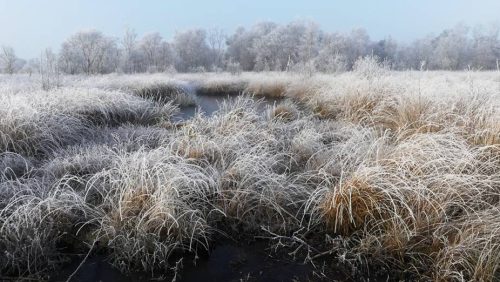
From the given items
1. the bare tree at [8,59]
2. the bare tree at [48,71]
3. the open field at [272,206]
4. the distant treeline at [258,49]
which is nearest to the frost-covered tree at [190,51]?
the distant treeline at [258,49]

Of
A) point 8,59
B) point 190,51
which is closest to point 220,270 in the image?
point 8,59

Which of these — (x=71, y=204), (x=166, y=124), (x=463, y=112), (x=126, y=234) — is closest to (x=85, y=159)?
(x=71, y=204)

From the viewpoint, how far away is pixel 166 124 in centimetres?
570

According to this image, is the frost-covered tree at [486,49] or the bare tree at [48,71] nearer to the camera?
the bare tree at [48,71]

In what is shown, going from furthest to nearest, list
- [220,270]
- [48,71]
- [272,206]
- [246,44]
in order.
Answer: [246,44] < [48,71] < [272,206] < [220,270]

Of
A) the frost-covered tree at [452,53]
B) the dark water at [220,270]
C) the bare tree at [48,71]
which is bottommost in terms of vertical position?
the dark water at [220,270]

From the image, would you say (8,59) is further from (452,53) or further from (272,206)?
(452,53)

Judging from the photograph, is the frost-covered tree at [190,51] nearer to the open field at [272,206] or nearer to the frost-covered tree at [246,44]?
the frost-covered tree at [246,44]

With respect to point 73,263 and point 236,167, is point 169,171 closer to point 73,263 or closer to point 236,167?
point 236,167

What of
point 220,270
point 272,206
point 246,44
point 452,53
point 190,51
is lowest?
point 220,270

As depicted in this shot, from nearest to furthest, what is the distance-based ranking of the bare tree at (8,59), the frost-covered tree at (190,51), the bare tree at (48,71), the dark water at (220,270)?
the dark water at (220,270), the bare tree at (48,71), the bare tree at (8,59), the frost-covered tree at (190,51)

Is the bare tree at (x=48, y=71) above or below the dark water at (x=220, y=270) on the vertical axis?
above

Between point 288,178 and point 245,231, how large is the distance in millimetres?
748

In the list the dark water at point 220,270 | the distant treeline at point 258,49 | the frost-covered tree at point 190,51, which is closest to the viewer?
the dark water at point 220,270
